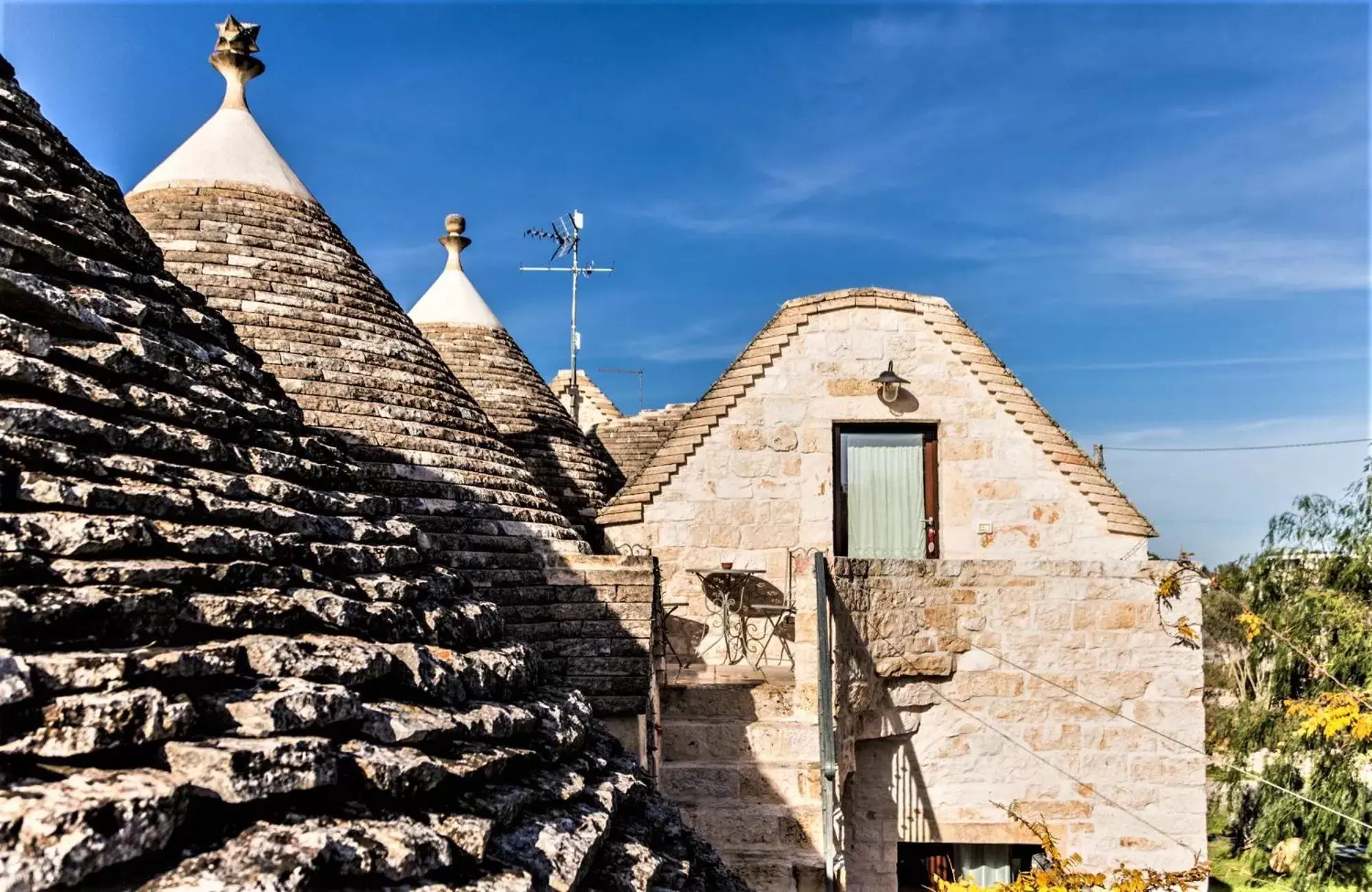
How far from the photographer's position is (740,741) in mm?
6941

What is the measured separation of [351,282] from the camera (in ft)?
26.9

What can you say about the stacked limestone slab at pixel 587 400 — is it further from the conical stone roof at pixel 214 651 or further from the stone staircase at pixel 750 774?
the conical stone roof at pixel 214 651

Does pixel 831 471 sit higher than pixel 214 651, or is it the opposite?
pixel 831 471

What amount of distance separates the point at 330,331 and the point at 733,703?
3.76 metres

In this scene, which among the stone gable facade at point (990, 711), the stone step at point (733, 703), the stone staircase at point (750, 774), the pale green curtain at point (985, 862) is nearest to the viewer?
the stone staircase at point (750, 774)

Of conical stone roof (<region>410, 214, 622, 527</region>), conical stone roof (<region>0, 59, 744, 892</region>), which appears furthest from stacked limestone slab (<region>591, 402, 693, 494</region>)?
conical stone roof (<region>0, 59, 744, 892</region>)

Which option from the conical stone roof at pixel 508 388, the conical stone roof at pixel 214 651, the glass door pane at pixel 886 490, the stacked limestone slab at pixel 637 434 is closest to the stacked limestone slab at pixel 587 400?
the stacked limestone slab at pixel 637 434

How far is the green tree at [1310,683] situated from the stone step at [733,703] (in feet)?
13.9

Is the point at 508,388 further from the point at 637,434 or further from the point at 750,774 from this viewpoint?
the point at 750,774

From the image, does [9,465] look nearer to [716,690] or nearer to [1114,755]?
[716,690]

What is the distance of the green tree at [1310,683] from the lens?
32.4 ft

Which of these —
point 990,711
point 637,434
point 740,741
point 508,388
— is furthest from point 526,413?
point 990,711

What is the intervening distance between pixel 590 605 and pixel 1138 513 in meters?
4.96

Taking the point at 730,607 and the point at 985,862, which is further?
the point at 730,607
